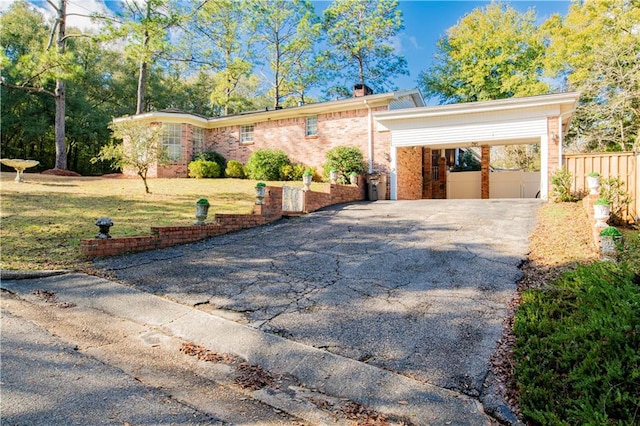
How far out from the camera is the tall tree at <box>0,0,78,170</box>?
13531mm

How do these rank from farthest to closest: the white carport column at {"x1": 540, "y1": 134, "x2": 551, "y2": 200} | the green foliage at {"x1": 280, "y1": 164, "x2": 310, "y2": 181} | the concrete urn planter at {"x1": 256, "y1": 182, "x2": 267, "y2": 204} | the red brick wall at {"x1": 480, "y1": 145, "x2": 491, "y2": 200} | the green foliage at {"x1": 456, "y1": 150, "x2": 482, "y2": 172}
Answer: the green foliage at {"x1": 456, "y1": 150, "x2": 482, "y2": 172} → the red brick wall at {"x1": 480, "y1": 145, "x2": 491, "y2": 200} → the green foliage at {"x1": 280, "y1": 164, "x2": 310, "y2": 181} → the white carport column at {"x1": 540, "y1": 134, "x2": 551, "y2": 200} → the concrete urn planter at {"x1": 256, "y1": 182, "x2": 267, "y2": 204}

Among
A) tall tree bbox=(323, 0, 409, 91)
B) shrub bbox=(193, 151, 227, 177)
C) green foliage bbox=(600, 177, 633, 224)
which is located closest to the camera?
green foliage bbox=(600, 177, 633, 224)

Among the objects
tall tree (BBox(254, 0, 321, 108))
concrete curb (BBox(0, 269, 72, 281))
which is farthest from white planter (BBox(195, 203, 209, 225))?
tall tree (BBox(254, 0, 321, 108))

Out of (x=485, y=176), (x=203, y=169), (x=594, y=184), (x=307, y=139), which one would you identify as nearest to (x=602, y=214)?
(x=594, y=184)

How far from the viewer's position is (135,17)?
61.7 ft

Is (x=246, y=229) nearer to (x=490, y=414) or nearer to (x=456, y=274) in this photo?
(x=456, y=274)

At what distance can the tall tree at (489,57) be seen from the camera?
943 inches

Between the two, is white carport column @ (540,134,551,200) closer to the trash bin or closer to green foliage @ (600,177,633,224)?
green foliage @ (600,177,633,224)

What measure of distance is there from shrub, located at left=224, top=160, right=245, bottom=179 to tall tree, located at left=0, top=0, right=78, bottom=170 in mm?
7075

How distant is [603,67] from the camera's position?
56.4ft

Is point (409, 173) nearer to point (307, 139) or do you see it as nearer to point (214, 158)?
point (307, 139)

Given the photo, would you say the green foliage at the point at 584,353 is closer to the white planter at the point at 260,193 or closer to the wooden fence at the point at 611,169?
the white planter at the point at 260,193

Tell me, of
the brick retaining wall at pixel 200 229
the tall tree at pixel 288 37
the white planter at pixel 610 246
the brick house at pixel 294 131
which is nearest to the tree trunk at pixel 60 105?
the brick house at pixel 294 131

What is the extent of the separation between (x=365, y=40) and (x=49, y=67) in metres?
20.8
